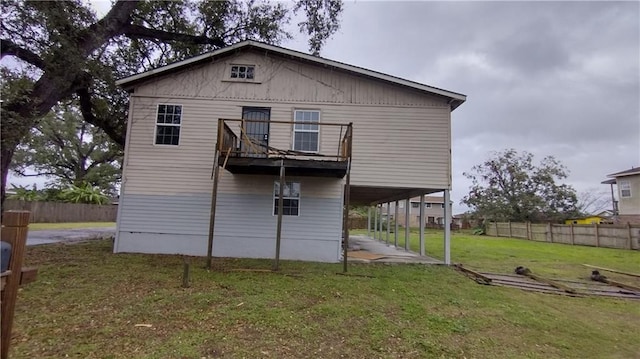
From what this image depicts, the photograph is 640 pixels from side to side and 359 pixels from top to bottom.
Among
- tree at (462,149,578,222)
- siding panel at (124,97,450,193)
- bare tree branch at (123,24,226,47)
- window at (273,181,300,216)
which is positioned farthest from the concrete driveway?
tree at (462,149,578,222)

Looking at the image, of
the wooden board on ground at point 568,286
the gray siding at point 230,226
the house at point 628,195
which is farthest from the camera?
the house at point 628,195

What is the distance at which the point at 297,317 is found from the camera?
5562 mm

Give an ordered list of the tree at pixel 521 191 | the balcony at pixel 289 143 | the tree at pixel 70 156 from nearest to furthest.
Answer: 1. the balcony at pixel 289 143
2. the tree at pixel 521 191
3. the tree at pixel 70 156

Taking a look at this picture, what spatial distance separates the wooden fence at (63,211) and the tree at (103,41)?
1389cm

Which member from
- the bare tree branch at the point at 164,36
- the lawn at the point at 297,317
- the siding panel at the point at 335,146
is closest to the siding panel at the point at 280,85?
the siding panel at the point at 335,146

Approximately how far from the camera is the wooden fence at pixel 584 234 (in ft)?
62.3

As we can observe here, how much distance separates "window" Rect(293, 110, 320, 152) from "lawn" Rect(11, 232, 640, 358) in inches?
169

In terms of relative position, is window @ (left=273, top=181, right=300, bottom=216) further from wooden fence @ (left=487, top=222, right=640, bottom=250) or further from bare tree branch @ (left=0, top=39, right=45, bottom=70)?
wooden fence @ (left=487, top=222, right=640, bottom=250)

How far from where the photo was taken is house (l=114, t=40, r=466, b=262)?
37.5 ft

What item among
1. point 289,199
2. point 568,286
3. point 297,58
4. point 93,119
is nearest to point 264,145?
point 289,199

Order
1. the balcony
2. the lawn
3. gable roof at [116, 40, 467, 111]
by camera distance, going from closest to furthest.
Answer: the lawn
the balcony
gable roof at [116, 40, 467, 111]

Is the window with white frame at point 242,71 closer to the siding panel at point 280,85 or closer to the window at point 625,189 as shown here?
the siding panel at point 280,85

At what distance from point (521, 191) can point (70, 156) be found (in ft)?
148

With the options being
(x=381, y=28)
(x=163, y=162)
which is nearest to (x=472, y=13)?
(x=381, y=28)
